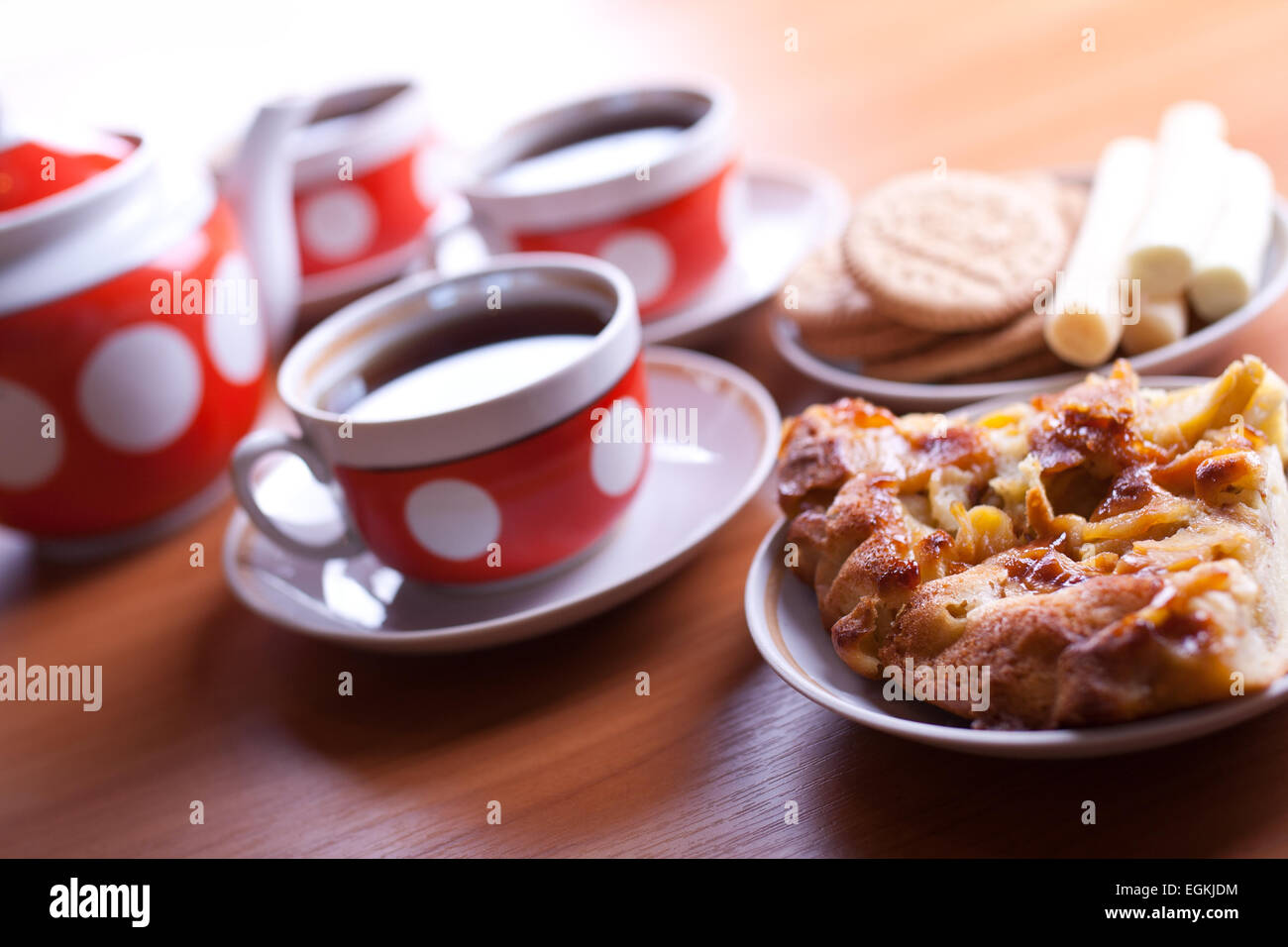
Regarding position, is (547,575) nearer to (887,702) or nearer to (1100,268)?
(887,702)

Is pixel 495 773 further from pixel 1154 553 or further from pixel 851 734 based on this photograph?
pixel 1154 553

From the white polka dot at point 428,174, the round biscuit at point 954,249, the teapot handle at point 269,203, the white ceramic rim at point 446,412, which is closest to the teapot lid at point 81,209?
the teapot handle at point 269,203

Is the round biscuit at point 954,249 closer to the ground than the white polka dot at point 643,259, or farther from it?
farther from it

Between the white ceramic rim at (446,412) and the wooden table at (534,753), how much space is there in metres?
0.17

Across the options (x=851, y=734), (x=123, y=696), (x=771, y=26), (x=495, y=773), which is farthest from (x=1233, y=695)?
(x=771, y=26)

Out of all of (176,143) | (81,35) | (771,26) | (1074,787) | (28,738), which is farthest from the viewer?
(81,35)

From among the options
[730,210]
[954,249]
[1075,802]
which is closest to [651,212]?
[730,210]

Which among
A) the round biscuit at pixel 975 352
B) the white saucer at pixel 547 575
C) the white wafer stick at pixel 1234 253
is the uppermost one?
the white wafer stick at pixel 1234 253

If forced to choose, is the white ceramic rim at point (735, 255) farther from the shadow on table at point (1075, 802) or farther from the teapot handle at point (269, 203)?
the shadow on table at point (1075, 802)

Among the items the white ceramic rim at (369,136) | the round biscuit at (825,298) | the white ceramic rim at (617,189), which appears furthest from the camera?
the white ceramic rim at (369,136)

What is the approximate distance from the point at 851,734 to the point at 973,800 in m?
0.10

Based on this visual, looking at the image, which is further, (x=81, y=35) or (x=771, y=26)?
(x=81, y=35)

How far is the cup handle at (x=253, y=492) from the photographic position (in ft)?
3.12

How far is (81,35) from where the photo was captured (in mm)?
3408
